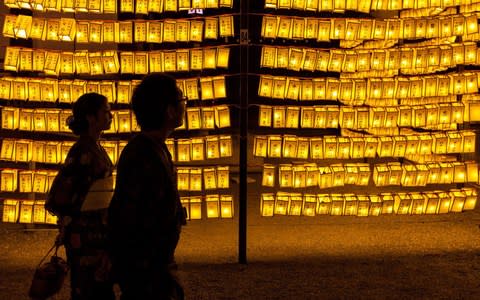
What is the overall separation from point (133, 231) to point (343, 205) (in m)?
4.99

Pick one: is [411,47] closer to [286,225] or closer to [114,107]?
[286,225]

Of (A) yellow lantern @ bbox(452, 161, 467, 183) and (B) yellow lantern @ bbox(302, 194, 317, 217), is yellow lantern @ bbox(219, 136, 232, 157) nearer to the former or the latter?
(B) yellow lantern @ bbox(302, 194, 317, 217)

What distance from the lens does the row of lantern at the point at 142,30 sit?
7.83 meters

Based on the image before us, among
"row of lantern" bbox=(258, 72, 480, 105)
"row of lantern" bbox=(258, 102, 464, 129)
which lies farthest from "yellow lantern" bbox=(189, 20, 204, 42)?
"row of lantern" bbox=(258, 102, 464, 129)

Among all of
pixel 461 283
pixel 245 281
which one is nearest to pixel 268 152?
pixel 245 281

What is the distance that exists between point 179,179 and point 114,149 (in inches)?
29.4

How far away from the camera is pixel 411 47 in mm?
8250

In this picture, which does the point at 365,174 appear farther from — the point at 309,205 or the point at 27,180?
the point at 27,180

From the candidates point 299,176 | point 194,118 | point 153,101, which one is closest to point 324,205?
point 299,176

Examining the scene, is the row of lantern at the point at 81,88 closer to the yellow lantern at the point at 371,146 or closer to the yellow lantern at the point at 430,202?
the yellow lantern at the point at 371,146

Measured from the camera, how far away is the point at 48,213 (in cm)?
→ 790

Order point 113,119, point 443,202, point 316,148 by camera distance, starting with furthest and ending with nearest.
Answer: point 443,202 < point 316,148 < point 113,119

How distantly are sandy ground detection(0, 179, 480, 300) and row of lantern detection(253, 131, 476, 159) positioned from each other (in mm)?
1070

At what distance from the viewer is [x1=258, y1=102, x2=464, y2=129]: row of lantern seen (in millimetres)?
7887
